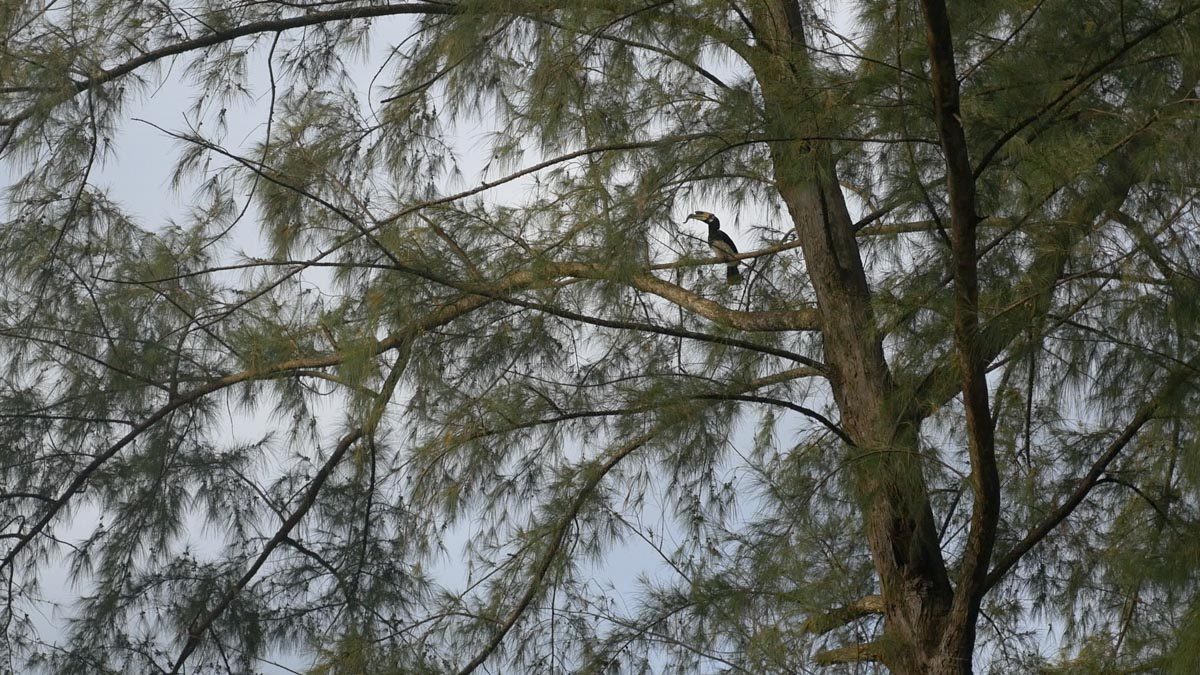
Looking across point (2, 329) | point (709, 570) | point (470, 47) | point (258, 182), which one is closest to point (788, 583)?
point (709, 570)

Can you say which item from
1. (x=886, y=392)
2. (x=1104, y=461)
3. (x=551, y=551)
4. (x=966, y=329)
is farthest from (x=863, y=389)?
(x=551, y=551)

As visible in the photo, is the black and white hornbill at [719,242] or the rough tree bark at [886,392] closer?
the rough tree bark at [886,392]

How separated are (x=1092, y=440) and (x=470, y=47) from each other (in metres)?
2.17

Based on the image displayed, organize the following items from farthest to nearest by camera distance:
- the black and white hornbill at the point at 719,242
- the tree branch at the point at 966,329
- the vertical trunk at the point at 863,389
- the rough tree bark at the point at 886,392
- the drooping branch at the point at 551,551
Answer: the black and white hornbill at the point at 719,242, the drooping branch at the point at 551,551, the vertical trunk at the point at 863,389, the rough tree bark at the point at 886,392, the tree branch at the point at 966,329

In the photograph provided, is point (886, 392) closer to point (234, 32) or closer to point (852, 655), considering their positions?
point (852, 655)

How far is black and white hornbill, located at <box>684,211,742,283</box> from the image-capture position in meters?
3.68

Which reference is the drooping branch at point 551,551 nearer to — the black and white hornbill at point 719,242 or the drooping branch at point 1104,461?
the black and white hornbill at point 719,242

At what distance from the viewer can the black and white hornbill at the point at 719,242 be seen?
3.68 m

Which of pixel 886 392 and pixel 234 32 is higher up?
pixel 234 32

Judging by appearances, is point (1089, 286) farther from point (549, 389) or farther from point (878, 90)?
point (549, 389)

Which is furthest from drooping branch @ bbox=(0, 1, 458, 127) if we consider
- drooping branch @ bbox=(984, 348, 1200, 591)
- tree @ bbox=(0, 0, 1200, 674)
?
drooping branch @ bbox=(984, 348, 1200, 591)

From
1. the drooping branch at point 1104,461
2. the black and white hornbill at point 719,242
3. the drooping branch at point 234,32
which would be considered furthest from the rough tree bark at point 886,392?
the drooping branch at point 234,32

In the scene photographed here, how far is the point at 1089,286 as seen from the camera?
3.00 metres

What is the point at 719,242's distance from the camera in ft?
12.2
